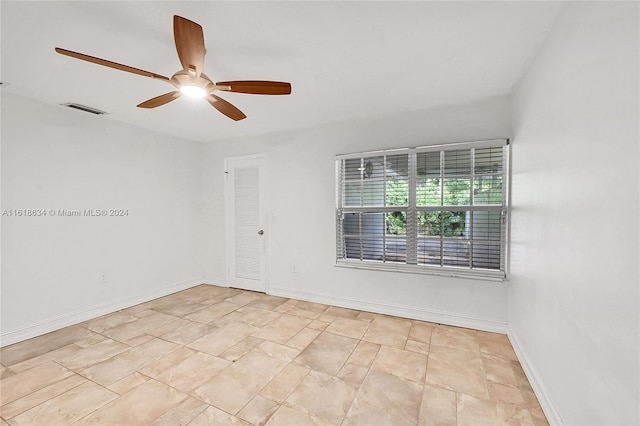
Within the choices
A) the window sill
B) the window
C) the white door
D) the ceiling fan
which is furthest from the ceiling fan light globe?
the window sill

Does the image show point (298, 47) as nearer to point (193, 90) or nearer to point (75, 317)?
point (193, 90)

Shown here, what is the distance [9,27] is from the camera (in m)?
1.71

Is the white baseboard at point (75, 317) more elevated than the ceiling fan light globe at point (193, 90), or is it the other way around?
the ceiling fan light globe at point (193, 90)

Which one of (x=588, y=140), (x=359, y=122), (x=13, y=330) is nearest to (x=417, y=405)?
(x=588, y=140)

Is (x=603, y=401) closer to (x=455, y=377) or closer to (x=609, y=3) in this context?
(x=455, y=377)

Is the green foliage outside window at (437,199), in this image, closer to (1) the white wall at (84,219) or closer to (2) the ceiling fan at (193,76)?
(2) the ceiling fan at (193,76)

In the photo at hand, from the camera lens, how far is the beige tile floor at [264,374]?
1780 millimetres

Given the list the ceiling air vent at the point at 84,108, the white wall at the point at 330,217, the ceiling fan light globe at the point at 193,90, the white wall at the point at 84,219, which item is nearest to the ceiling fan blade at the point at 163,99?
the ceiling fan light globe at the point at 193,90

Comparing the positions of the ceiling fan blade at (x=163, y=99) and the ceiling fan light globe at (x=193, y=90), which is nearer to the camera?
the ceiling fan light globe at (x=193, y=90)

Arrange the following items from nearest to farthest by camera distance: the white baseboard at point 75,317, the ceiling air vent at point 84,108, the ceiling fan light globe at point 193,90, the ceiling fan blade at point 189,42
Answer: the ceiling fan blade at point 189,42, the ceiling fan light globe at point 193,90, the white baseboard at point 75,317, the ceiling air vent at point 84,108

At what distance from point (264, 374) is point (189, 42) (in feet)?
7.83

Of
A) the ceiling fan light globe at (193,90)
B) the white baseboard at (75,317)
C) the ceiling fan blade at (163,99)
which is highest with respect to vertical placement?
the ceiling fan blade at (163,99)

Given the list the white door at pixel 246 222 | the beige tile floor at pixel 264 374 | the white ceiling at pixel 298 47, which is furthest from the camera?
the white door at pixel 246 222

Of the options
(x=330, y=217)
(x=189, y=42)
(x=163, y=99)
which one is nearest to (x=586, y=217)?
(x=189, y=42)
